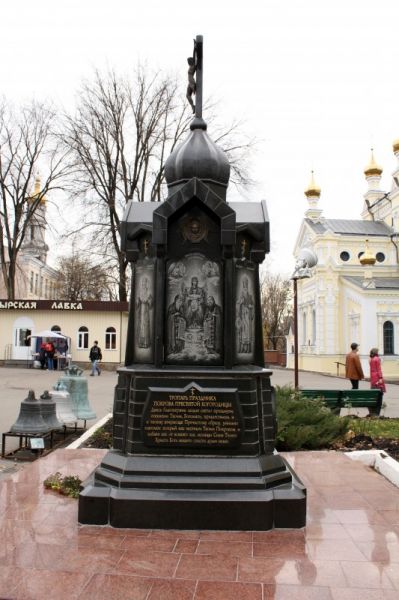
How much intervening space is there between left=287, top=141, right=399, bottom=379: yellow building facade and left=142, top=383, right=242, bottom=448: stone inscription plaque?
97.8 ft

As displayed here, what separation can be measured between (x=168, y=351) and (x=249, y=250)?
1.26m

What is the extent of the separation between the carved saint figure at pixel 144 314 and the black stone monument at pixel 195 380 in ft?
0.03

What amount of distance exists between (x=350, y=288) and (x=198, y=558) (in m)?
35.2

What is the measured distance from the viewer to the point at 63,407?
1061 cm

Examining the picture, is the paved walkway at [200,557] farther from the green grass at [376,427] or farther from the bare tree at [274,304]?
the bare tree at [274,304]

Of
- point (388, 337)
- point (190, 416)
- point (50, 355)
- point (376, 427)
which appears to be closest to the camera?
point (190, 416)

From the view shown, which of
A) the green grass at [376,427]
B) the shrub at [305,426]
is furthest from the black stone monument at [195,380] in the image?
the green grass at [376,427]

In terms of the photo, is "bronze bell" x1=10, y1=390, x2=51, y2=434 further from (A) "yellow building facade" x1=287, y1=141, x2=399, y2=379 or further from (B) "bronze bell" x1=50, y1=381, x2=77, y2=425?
(A) "yellow building facade" x1=287, y1=141, x2=399, y2=379

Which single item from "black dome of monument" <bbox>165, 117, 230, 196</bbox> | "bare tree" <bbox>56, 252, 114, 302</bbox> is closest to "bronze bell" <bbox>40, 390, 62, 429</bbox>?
"black dome of monument" <bbox>165, 117, 230, 196</bbox>

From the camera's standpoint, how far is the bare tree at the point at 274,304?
63500 millimetres

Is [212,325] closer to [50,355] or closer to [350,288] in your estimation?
[50,355]

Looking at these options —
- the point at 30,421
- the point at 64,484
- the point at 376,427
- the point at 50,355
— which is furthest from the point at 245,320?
the point at 50,355

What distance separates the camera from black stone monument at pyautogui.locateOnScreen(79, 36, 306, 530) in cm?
467

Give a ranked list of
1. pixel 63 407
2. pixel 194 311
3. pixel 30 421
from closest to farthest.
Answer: pixel 194 311 → pixel 30 421 → pixel 63 407
